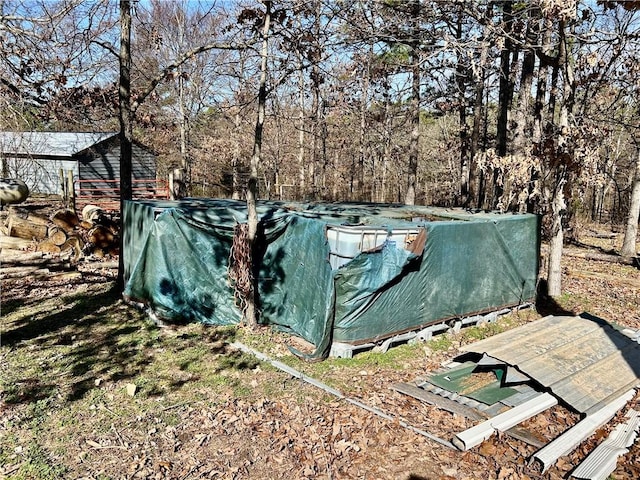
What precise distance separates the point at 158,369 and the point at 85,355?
3.52 ft

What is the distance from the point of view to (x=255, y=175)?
268 inches

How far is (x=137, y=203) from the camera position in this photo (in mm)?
8062

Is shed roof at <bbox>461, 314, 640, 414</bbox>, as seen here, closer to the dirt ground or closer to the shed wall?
the dirt ground

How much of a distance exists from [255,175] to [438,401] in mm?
3928

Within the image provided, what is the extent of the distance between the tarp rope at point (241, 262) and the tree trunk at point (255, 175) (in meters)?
0.05

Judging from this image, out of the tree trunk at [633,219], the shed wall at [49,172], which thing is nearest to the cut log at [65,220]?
the shed wall at [49,172]

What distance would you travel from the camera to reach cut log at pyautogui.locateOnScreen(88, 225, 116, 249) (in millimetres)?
11414

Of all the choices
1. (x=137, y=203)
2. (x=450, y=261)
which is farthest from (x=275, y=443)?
(x=137, y=203)

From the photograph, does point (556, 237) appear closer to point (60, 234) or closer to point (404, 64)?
point (404, 64)

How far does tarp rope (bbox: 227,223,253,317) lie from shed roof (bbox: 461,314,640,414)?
318cm

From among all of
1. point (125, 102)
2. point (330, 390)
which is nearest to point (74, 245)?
point (125, 102)

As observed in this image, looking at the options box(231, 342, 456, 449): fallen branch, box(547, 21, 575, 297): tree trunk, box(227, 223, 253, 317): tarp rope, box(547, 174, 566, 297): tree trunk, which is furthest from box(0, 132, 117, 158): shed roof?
box(547, 174, 566, 297): tree trunk

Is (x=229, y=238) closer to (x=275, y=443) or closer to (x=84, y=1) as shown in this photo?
(x=275, y=443)

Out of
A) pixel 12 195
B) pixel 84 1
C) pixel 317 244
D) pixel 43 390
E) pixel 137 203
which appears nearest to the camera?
pixel 43 390
